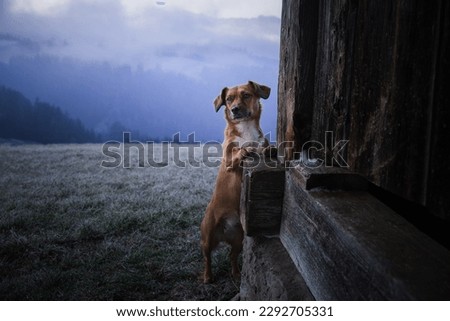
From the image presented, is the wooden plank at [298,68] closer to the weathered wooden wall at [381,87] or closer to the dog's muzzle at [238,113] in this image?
the weathered wooden wall at [381,87]

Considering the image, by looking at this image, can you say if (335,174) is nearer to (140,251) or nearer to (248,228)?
(248,228)

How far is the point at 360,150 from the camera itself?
3.86 feet

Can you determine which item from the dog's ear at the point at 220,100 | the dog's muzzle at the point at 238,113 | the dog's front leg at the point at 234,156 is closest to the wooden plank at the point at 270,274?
the dog's front leg at the point at 234,156

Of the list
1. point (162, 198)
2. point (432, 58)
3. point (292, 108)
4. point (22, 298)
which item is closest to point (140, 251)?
point (22, 298)

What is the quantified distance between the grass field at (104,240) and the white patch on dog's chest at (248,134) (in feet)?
4.58

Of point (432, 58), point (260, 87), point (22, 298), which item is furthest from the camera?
point (260, 87)

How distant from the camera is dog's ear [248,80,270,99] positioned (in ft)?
12.0

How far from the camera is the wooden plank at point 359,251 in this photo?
736mm

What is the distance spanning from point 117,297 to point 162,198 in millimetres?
3104

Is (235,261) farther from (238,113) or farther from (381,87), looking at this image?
(381,87)

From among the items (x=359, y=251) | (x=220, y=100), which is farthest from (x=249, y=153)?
(x=359, y=251)

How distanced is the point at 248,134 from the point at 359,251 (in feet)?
8.29

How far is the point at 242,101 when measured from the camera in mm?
3514
